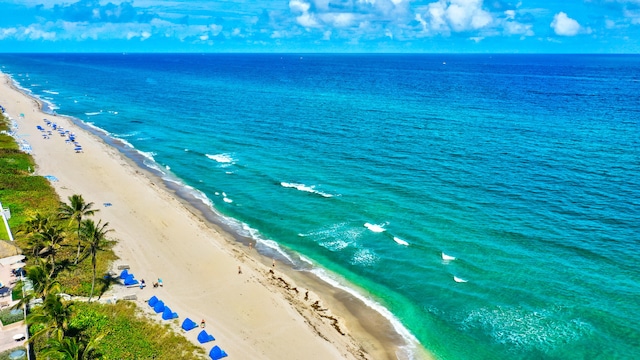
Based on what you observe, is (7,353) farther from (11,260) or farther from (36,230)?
(11,260)

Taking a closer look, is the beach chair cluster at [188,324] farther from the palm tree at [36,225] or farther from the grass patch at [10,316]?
the palm tree at [36,225]

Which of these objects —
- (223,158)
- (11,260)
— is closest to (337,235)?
(11,260)

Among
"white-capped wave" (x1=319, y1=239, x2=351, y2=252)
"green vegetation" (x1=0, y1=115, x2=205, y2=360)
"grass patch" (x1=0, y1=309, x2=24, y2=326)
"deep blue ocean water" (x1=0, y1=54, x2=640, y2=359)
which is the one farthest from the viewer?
"white-capped wave" (x1=319, y1=239, x2=351, y2=252)

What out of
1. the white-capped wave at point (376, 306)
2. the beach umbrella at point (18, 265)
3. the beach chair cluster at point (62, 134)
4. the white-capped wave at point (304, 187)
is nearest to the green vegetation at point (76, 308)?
the beach umbrella at point (18, 265)

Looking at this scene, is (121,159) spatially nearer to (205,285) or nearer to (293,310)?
(205,285)

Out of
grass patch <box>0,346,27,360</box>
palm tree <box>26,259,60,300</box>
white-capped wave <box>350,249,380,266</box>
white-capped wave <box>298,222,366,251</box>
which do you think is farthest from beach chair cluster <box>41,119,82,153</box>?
white-capped wave <box>350,249,380,266</box>

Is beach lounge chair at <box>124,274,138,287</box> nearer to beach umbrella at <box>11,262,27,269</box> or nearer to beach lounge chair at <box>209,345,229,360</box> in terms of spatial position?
beach umbrella at <box>11,262,27,269</box>
